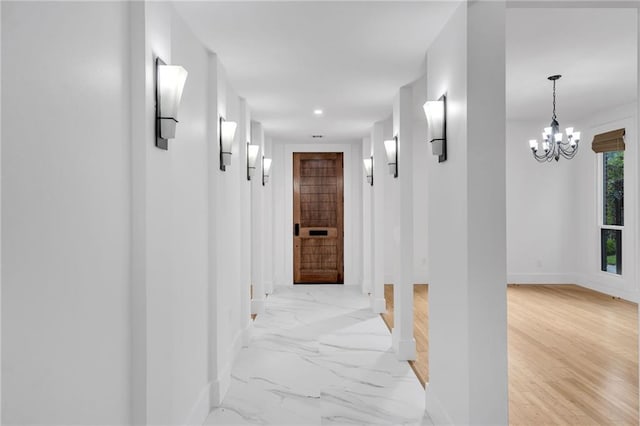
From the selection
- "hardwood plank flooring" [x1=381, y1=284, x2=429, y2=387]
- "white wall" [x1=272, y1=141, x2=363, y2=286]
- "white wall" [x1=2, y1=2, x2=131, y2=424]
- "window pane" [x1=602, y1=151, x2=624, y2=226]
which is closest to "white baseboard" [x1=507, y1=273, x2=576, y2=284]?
"window pane" [x1=602, y1=151, x2=624, y2=226]

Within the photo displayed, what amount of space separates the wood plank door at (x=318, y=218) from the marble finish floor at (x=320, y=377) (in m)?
2.29

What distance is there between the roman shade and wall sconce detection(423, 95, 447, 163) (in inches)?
196

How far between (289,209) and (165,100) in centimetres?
617

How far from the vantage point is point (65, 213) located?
1433 mm

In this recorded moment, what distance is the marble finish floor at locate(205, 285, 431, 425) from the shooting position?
310 cm

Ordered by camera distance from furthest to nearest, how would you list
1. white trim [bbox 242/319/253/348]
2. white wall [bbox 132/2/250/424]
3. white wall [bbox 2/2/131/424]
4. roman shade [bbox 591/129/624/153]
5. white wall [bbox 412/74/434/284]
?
white wall [bbox 412/74/434/284] → roman shade [bbox 591/129/624/153] → white trim [bbox 242/319/253/348] → white wall [bbox 132/2/250/424] → white wall [bbox 2/2/131/424]

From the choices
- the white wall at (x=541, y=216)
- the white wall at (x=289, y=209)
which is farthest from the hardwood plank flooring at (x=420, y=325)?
the white wall at (x=541, y=216)

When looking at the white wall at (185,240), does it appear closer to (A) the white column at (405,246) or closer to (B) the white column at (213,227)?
(B) the white column at (213,227)

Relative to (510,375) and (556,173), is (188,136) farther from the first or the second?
(556,173)

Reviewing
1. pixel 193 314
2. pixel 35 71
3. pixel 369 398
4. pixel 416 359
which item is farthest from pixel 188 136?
pixel 416 359

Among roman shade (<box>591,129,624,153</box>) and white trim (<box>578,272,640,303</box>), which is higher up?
roman shade (<box>591,129,624,153</box>)

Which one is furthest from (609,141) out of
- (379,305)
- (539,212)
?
(379,305)

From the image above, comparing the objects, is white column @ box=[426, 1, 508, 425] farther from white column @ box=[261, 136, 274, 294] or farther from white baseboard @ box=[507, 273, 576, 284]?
white baseboard @ box=[507, 273, 576, 284]

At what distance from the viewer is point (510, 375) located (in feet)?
12.3
